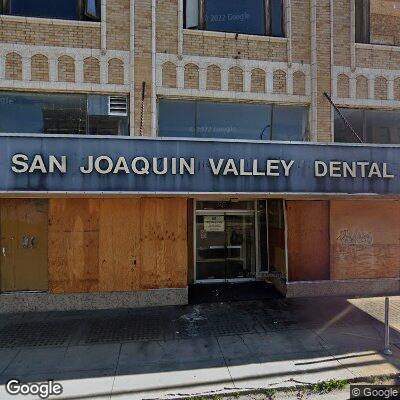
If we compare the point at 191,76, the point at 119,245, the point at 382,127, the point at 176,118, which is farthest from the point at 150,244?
the point at 382,127

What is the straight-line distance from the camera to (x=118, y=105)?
8.63 m

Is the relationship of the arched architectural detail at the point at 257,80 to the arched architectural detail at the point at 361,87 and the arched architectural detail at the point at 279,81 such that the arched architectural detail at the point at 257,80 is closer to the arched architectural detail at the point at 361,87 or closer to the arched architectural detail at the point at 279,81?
the arched architectural detail at the point at 279,81

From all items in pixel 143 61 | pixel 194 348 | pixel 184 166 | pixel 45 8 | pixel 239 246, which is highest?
pixel 45 8

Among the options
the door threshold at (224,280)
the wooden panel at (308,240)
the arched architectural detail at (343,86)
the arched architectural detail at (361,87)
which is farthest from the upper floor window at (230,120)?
the door threshold at (224,280)

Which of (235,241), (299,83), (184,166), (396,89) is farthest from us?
(235,241)

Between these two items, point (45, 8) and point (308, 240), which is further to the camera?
point (308, 240)

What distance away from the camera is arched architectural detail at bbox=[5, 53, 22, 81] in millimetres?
8125

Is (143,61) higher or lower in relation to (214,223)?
higher

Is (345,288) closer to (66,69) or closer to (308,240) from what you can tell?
(308,240)

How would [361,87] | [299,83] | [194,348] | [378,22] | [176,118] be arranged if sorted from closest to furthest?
[194,348], [176,118], [299,83], [361,87], [378,22]

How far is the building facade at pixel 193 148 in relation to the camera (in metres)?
6.64

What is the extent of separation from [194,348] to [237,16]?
8.45 meters

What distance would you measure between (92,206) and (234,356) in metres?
4.85

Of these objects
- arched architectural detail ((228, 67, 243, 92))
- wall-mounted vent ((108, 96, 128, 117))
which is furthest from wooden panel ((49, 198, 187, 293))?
arched architectural detail ((228, 67, 243, 92))
